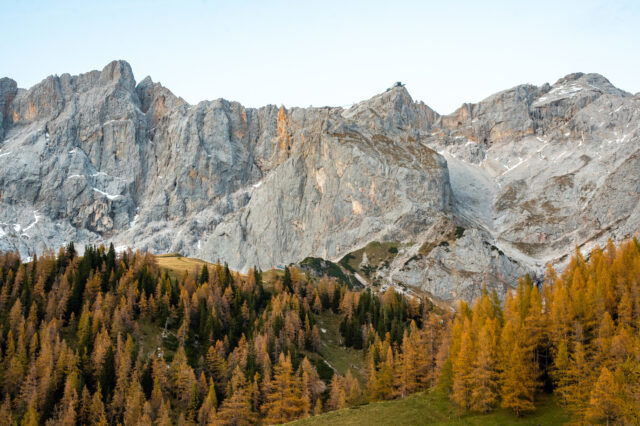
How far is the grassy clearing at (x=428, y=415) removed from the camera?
65.0 meters

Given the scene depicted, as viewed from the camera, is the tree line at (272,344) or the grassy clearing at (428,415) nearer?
the grassy clearing at (428,415)

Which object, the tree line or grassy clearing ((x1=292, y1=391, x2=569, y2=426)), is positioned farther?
the tree line

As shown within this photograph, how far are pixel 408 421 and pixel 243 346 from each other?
6271cm

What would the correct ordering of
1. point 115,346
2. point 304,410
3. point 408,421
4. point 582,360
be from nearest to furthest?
point 582,360, point 408,421, point 304,410, point 115,346

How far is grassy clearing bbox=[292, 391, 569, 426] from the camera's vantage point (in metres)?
65.0

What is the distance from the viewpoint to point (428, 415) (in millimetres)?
72375

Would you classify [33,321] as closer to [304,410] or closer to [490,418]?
[304,410]

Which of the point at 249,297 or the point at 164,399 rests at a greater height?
the point at 249,297

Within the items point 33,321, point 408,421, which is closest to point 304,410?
point 408,421

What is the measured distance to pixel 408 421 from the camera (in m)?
70.2

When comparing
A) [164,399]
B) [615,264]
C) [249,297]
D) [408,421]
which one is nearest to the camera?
[408,421]

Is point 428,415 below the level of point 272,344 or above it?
below

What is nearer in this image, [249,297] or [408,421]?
[408,421]

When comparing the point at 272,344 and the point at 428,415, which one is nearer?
the point at 428,415
